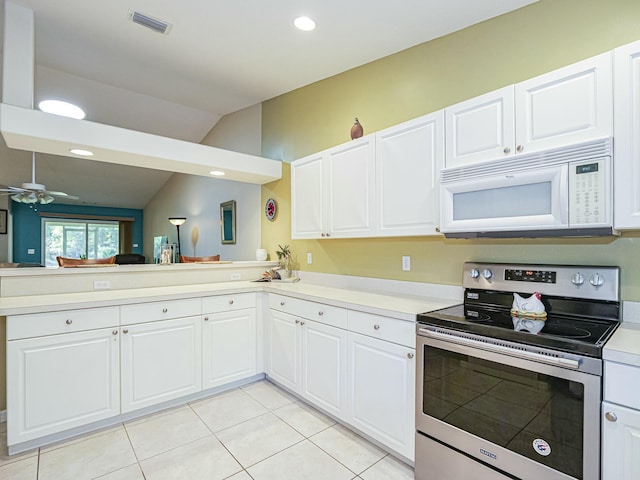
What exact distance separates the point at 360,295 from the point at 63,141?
8.10 feet

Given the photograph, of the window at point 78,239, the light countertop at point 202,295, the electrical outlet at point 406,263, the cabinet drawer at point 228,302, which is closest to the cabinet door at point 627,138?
the light countertop at point 202,295

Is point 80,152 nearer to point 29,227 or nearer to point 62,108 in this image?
point 62,108

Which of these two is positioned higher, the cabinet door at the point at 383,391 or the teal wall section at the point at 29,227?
the teal wall section at the point at 29,227

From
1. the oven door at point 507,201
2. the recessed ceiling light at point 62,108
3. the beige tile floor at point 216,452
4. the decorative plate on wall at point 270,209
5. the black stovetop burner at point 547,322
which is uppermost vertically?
the recessed ceiling light at point 62,108

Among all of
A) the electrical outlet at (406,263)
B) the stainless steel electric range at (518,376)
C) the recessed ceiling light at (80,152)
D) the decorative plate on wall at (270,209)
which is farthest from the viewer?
the decorative plate on wall at (270,209)

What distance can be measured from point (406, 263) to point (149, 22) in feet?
8.63

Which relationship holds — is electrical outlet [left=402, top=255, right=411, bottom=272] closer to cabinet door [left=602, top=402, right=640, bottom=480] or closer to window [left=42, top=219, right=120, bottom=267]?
cabinet door [left=602, top=402, right=640, bottom=480]

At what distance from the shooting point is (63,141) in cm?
243

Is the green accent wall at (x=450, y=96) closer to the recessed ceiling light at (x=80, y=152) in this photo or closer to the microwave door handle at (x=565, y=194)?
the microwave door handle at (x=565, y=194)

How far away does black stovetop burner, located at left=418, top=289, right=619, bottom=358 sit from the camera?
1289mm

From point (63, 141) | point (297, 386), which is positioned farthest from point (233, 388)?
point (63, 141)

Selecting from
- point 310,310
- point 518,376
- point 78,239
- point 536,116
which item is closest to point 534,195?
point 536,116

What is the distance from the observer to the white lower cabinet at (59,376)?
77.7 inches

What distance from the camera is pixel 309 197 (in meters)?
2.91
